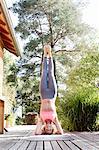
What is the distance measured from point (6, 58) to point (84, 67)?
11.4 m

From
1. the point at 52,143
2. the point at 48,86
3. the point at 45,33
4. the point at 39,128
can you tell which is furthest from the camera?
the point at 45,33

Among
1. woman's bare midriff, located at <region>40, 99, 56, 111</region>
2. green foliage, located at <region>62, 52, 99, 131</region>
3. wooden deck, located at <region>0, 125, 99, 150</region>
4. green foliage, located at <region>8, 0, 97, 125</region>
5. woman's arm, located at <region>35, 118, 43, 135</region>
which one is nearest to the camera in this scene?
wooden deck, located at <region>0, 125, 99, 150</region>

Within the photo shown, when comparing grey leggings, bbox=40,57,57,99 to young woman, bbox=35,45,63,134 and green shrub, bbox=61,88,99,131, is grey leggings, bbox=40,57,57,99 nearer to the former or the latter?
young woman, bbox=35,45,63,134

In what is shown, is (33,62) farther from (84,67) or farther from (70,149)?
(70,149)

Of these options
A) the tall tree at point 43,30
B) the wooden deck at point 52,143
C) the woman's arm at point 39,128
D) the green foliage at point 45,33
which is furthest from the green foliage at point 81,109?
the tall tree at point 43,30

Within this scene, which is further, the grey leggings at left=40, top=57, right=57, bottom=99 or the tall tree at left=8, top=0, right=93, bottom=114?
the tall tree at left=8, top=0, right=93, bottom=114

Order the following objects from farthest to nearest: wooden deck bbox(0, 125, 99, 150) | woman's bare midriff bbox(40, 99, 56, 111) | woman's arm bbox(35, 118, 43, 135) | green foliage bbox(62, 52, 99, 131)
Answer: green foliage bbox(62, 52, 99, 131) → woman's bare midriff bbox(40, 99, 56, 111) → woman's arm bbox(35, 118, 43, 135) → wooden deck bbox(0, 125, 99, 150)

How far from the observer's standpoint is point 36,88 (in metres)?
19.2

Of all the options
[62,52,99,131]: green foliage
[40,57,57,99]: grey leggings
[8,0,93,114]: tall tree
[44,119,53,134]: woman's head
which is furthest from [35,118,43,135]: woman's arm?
[8,0,93,114]: tall tree

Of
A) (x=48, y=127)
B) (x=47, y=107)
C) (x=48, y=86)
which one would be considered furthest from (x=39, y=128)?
(x=48, y=86)

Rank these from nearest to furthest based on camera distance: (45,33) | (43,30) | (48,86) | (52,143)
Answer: (52,143) → (48,86) → (45,33) → (43,30)

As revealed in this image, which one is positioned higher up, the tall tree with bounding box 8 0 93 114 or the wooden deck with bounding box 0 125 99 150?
the tall tree with bounding box 8 0 93 114

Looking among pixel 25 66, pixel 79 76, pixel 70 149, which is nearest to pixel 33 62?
pixel 25 66

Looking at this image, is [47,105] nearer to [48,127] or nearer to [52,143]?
[48,127]
